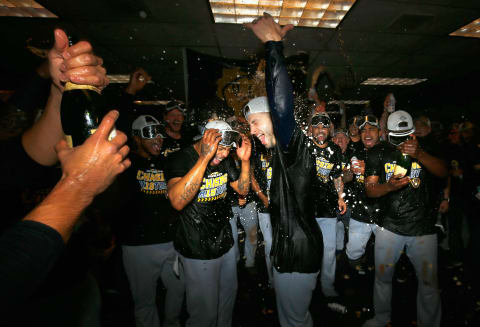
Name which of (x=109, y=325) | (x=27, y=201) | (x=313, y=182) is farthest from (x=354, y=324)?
(x=27, y=201)

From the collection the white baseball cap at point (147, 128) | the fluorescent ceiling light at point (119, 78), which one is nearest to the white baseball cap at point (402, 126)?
the white baseball cap at point (147, 128)

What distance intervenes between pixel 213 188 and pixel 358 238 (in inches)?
A: 143

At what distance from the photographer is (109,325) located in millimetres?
3342

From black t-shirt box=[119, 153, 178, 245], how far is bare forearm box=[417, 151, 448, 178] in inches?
141

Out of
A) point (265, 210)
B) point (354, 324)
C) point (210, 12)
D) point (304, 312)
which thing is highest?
point (210, 12)

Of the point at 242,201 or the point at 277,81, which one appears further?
the point at 242,201

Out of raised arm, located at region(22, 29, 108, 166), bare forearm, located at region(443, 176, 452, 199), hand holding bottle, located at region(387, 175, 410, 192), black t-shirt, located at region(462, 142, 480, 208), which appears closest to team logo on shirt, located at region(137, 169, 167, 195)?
raised arm, located at region(22, 29, 108, 166)

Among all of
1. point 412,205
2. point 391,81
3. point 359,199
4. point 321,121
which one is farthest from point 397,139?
point 391,81

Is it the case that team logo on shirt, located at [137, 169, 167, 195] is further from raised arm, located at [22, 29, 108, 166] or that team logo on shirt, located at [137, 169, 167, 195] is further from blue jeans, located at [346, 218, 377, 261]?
blue jeans, located at [346, 218, 377, 261]

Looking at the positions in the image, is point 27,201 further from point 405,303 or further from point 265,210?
point 405,303

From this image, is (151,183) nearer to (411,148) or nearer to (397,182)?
(397,182)

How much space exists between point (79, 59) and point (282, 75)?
4.60 ft

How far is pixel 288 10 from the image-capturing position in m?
4.93

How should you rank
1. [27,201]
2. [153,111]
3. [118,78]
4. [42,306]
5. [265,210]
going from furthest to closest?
[153,111], [118,78], [265,210], [27,201], [42,306]
